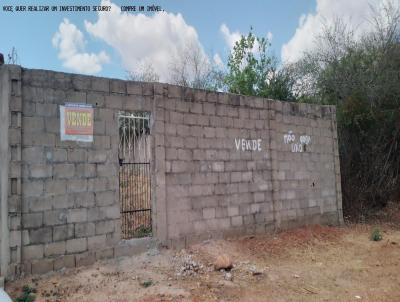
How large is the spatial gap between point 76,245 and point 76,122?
1806 millimetres

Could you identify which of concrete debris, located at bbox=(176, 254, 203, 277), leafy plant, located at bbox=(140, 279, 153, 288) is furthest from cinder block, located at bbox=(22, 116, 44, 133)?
concrete debris, located at bbox=(176, 254, 203, 277)

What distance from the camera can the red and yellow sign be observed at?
5.55 meters

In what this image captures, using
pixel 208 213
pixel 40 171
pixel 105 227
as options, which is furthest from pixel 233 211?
pixel 40 171

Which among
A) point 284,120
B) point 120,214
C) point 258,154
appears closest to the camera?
point 120,214

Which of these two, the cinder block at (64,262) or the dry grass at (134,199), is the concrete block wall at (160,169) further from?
the dry grass at (134,199)

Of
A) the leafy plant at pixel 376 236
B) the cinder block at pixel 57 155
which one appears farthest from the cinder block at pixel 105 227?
the leafy plant at pixel 376 236

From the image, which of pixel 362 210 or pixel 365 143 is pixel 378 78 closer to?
pixel 365 143

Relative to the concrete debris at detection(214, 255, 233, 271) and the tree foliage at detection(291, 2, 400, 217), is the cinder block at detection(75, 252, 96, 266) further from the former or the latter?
the tree foliage at detection(291, 2, 400, 217)

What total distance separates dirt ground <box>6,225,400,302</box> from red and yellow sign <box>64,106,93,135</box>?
2.01 meters

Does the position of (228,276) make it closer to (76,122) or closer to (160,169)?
(160,169)

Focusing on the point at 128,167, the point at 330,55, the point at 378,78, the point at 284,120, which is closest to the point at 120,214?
the point at 128,167

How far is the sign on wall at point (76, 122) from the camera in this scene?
5.52 metres

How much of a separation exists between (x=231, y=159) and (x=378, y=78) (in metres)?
7.66

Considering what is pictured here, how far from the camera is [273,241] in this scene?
25.1 feet
